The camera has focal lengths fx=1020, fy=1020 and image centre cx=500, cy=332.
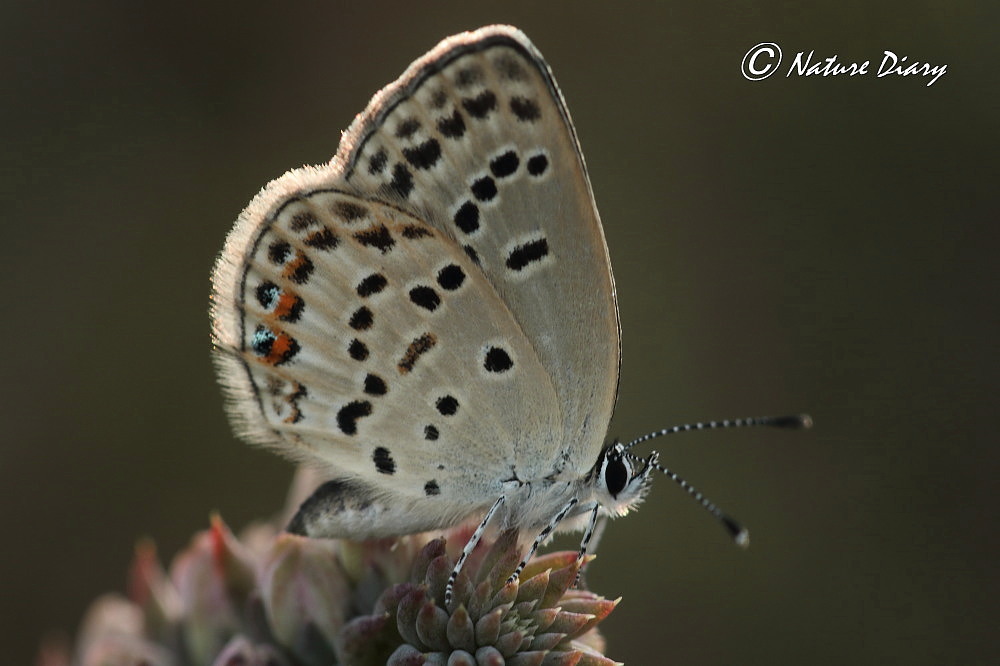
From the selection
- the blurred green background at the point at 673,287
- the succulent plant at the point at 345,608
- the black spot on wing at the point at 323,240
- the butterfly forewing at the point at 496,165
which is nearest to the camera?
the succulent plant at the point at 345,608

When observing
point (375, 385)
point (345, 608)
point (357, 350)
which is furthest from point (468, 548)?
point (357, 350)

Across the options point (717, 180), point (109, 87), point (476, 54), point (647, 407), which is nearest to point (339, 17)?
point (109, 87)

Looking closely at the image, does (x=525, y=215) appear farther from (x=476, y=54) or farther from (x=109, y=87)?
(x=109, y=87)

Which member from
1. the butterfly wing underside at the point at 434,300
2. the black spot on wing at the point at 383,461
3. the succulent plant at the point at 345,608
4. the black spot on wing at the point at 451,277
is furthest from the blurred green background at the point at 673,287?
the black spot on wing at the point at 451,277

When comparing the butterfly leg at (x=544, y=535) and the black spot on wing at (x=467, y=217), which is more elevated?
the black spot on wing at (x=467, y=217)

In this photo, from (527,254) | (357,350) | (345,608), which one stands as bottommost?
(345,608)

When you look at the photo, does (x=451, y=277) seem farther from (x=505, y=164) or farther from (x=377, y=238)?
(x=505, y=164)

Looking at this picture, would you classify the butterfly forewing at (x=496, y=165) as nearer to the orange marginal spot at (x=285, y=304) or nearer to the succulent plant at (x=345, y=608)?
the orange marginal spot at (x=285, y=304)

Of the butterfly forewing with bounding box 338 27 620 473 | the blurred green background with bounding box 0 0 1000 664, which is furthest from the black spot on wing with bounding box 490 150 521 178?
the blurred green background with bounding box 0 0 1000 664
